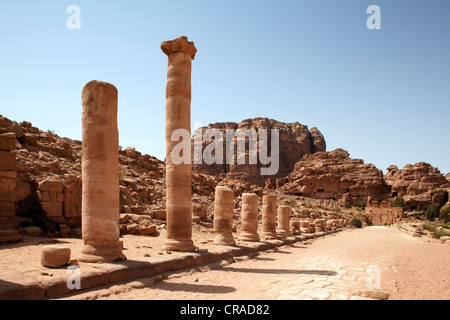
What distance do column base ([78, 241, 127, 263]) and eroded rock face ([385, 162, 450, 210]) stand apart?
236 ft

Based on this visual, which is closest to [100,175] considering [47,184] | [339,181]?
[47,184]

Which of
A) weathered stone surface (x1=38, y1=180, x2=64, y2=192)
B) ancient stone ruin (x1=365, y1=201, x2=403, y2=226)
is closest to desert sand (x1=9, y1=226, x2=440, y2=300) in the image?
weathered stone surface (x1=38, y1=180, x2=64, y2=192)

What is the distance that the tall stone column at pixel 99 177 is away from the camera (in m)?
7.26

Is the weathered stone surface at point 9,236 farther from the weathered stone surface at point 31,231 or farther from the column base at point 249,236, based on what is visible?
the column base at point 249,236

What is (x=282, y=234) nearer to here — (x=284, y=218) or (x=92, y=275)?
(x=284, y=218)

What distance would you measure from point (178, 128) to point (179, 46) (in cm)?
244

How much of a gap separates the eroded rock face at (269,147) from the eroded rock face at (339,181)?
52.1 feet

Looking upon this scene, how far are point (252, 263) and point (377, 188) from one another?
7302cm

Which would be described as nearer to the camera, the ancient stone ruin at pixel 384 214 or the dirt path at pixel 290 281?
the dirt path at pixel 290 281

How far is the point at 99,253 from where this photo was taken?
711cm

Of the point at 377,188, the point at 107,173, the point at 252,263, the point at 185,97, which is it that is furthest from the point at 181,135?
the point at 377,188

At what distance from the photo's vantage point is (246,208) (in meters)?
13.7

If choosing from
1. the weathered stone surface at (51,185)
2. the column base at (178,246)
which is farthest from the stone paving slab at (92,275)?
the weathered stone surface at (51,185)
